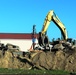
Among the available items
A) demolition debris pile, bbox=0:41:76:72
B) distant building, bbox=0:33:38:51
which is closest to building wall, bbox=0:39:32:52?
distant building, bbox=0:33:38:51

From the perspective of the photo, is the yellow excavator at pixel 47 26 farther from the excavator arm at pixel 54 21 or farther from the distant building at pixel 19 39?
the distant building at pixel 19 39

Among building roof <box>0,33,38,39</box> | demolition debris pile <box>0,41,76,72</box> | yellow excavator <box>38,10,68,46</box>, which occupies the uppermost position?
building roof <box>0,33,38,39</box>

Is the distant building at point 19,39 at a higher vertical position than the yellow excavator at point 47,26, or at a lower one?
higher

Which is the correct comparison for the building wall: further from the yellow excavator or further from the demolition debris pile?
the demolition debris pile

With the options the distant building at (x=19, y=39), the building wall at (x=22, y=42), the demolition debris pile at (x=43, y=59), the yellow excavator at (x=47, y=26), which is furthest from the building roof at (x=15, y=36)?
the demolition debris pile at (x=43, y=59)

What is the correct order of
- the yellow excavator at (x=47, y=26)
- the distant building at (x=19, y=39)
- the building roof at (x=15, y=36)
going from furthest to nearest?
1. the building roof at (x=15, y=36)
2. the distant building at (x=19, y=39)
3. the yellow excavator at (x=47, y=26)

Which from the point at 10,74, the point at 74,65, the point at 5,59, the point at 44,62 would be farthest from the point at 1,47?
the point at 10,74

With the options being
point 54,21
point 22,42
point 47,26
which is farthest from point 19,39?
point 47,26

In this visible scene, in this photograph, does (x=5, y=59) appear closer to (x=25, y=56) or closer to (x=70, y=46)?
(x=25, y=56)

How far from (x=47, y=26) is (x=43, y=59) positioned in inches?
357

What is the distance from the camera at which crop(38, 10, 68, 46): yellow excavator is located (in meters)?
44.9

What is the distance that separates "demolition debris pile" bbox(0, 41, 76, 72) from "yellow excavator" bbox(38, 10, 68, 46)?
4840 millimetres

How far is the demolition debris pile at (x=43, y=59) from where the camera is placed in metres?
36.0

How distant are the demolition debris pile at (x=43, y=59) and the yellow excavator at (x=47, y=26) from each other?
484 cm
